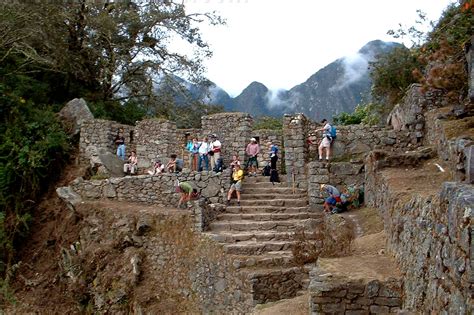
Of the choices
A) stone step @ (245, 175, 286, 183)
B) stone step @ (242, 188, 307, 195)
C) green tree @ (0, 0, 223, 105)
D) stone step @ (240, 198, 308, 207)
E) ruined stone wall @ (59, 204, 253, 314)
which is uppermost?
green tree @ (0, 0, 223, 105)

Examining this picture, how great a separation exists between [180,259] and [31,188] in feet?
21.5

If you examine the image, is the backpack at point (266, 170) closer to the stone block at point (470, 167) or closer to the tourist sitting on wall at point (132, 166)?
the tourist sitting on wall at point (132, 166)

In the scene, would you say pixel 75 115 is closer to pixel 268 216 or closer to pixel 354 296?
pixel 268 216

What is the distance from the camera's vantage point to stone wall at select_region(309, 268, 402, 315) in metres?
5.91

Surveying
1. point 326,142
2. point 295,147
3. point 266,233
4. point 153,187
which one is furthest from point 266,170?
point 266,233

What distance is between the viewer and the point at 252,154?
1511cm

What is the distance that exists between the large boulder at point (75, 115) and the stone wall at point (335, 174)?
28.8ft

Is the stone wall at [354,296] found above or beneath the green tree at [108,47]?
beneath

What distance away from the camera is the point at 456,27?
35.3ft

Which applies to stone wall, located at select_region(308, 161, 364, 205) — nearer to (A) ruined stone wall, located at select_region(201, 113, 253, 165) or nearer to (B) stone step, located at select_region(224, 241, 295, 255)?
(B) stone step, located at select_region(224, 241, 295, 255)

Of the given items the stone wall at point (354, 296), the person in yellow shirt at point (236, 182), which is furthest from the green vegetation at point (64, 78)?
the stone wall at point (354, 296)

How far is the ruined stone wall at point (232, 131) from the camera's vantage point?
1574 centimetres

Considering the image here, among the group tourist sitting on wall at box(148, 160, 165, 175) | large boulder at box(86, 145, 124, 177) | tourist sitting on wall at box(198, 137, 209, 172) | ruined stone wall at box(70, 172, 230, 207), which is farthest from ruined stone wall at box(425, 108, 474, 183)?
large boulder at box(86, 145, 124, 177)

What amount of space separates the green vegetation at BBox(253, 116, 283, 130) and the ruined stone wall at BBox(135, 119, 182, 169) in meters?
5.27
